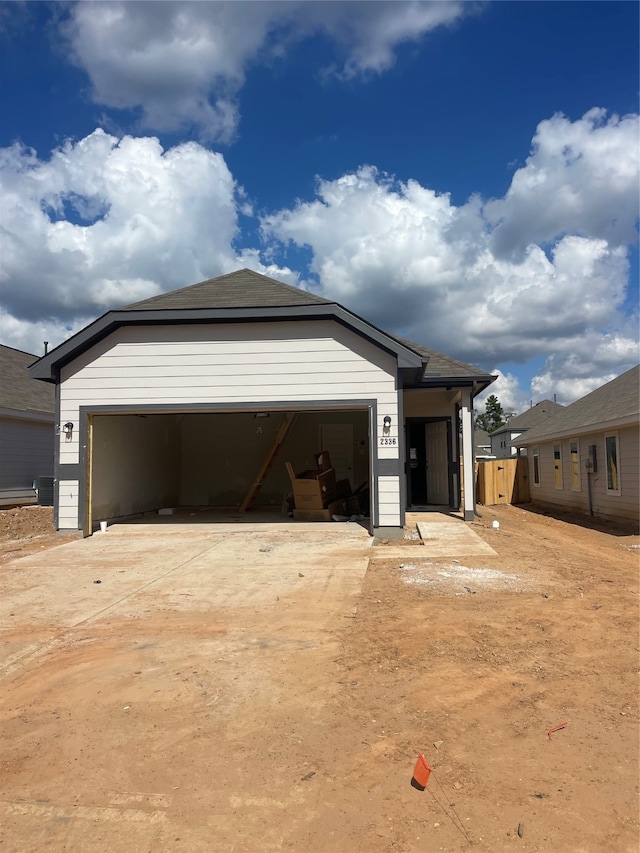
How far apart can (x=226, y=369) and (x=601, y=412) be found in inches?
393

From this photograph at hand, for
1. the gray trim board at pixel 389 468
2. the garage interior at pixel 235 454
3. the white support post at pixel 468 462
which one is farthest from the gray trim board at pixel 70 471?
the white support post at pixel 468 462

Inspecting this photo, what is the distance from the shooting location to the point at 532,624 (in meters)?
5.36

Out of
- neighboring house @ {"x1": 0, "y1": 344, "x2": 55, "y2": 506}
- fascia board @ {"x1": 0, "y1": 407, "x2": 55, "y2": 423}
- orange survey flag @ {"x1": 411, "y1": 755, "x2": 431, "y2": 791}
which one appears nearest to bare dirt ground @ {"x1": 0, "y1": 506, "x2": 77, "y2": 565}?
neighboring house @ {"x1": 0, "y1": 344, "x2": 55, "y2": 506}

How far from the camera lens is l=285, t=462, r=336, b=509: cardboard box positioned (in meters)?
13.2

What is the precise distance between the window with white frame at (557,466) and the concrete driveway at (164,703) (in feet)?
42.5

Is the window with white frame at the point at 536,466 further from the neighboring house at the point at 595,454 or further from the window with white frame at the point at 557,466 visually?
the window with white frame at the point at 557,466

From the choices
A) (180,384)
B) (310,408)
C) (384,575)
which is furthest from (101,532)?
(384,575)

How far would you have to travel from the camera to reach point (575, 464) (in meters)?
17.3

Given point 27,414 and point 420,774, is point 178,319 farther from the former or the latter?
point 420,774

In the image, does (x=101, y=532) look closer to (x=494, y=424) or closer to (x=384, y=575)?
(x=384, y=575)

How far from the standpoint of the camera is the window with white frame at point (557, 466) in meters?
18.8

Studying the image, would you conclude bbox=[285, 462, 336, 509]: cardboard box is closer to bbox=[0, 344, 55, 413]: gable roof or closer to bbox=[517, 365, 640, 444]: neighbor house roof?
bbox=[517, 365, 640, 444]: neighbor house roof

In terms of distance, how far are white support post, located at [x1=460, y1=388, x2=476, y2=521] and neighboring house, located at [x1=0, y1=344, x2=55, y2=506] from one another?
454 inches

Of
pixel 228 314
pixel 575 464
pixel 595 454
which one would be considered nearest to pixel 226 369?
pixel 228 314
